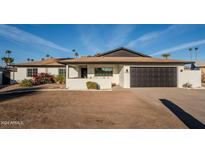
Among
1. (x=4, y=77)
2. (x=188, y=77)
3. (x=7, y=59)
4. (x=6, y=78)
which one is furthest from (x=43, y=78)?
(x=7, y=59)

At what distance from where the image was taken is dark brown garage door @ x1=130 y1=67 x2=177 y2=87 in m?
14.1

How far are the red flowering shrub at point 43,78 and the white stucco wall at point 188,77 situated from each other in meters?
16.7

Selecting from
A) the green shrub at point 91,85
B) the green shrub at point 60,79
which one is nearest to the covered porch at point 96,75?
the green shrub at point 91,85

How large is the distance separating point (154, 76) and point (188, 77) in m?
4.11

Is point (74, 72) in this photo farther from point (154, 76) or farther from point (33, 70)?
point (154, 76)

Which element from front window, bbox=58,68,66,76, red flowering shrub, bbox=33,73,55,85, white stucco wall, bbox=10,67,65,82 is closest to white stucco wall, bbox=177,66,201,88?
front window, bbox=58,68,66,76

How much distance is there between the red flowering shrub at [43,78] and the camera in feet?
56.4

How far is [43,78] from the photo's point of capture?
17.7 m

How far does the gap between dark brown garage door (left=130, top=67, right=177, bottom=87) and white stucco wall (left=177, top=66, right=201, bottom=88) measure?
1.72ft
